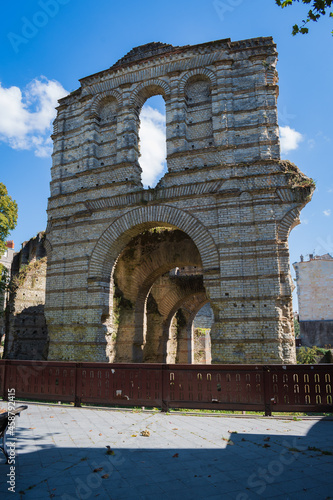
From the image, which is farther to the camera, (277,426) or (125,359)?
(125,359)

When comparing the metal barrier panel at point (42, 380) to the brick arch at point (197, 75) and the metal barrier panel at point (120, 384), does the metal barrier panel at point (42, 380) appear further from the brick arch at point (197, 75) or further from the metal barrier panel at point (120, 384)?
the brick arch at point (197, 75)

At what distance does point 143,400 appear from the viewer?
6906 mm

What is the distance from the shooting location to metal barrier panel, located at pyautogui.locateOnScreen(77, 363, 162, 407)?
6918 mm

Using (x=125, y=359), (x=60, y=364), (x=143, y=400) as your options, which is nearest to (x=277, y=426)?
(x=143, y=400)

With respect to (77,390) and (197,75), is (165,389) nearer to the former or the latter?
(77,390)

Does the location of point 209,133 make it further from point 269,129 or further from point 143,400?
point 143,400

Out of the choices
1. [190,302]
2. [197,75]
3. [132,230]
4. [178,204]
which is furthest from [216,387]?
[190,302]

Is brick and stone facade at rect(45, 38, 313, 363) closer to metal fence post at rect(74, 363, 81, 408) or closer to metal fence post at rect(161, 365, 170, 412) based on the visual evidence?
metal fence post at rect(161, 365, 170, 412)

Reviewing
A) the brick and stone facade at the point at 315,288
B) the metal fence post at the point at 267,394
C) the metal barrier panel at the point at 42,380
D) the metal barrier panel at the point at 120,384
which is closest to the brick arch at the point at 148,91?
the metal barrier panel at the point at 120,384

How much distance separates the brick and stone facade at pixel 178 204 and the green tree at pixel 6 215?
1.96 meters

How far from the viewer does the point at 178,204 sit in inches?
424

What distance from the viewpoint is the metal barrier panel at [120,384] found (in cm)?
692

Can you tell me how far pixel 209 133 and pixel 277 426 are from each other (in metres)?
8.55

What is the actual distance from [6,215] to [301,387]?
Result: 11951 mm
